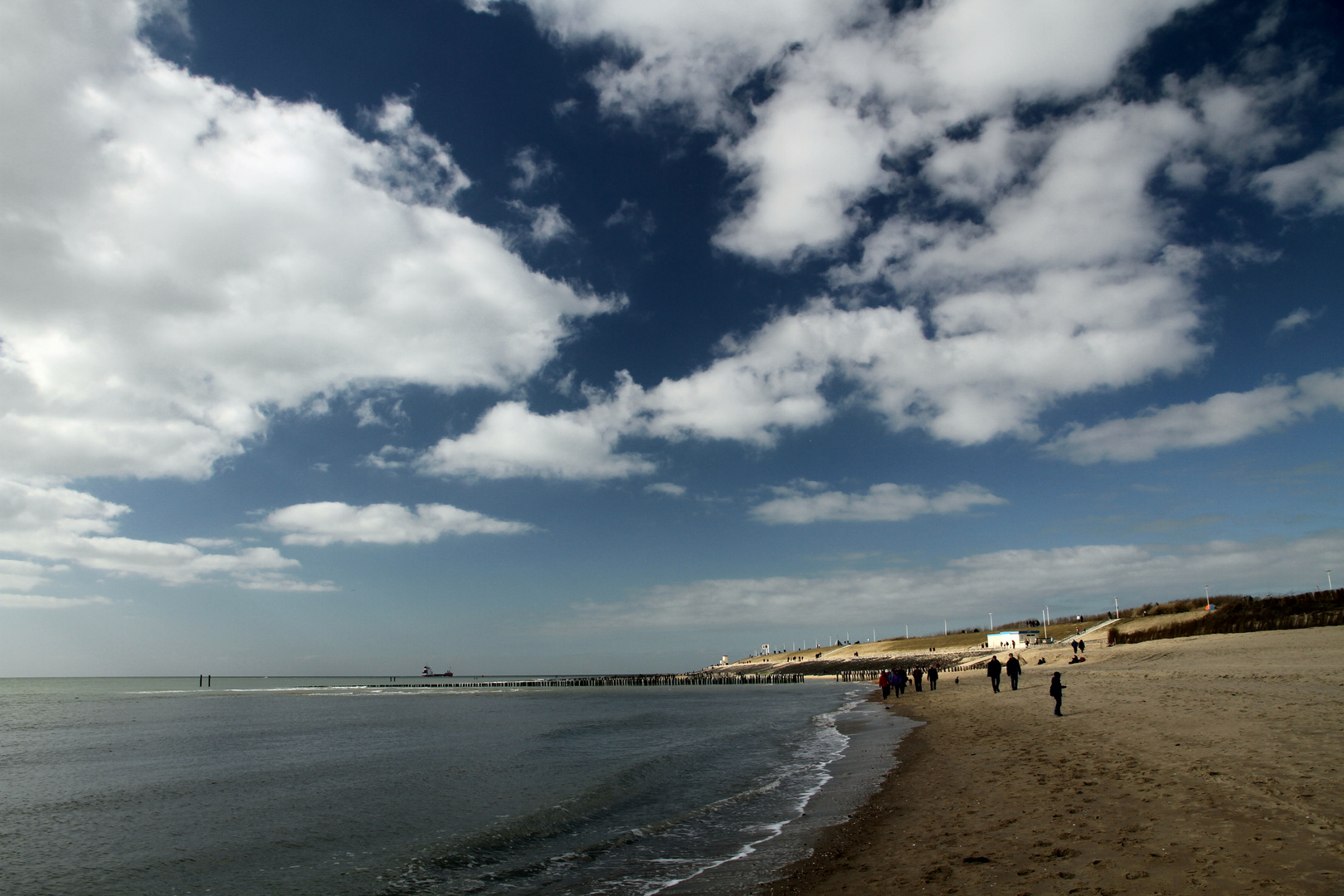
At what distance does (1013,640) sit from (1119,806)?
8029 centimetres

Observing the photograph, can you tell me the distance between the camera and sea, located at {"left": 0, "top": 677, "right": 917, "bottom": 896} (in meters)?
12.8

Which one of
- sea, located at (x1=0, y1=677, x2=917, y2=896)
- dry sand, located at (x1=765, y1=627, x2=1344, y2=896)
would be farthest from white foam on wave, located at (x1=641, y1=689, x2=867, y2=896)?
dry sand, located at (x1=765, y1=627, x2=1344, y2=896)

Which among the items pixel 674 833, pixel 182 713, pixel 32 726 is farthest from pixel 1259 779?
pixel 182 713

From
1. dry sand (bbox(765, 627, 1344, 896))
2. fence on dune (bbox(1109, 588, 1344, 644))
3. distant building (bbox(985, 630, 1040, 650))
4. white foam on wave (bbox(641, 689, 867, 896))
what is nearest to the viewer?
dry sand (bbox(765, 627, 1344, 896))

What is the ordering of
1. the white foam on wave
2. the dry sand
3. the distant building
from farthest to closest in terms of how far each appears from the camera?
the distant building < the white foam on wave < the dry sand

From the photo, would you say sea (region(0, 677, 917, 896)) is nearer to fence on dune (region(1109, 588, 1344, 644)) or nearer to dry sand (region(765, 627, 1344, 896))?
dry sand (region(765, 627, 1344, 896))

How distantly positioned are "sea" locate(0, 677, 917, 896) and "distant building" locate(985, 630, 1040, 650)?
52.2 m

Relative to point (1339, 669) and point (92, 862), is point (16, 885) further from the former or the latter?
point (1339, 669)

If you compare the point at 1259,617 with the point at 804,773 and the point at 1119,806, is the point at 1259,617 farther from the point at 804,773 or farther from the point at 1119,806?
the point at 1119,806

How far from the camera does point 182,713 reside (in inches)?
2450

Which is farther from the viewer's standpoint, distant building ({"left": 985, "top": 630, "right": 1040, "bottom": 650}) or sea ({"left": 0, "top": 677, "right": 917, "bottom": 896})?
distant building ({"left": 985, "top": 630, "right": 1040, "bottom": 650})

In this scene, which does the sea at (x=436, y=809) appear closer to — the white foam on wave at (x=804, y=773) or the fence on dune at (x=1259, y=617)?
the white foam on wave at (x=804, y=773)

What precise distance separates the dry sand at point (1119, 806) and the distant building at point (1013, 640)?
60387 millimetres

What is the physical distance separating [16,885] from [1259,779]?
2323 centimetres
